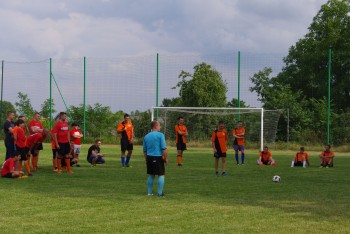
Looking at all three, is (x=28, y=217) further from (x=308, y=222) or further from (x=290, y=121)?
(x=290, y=121)

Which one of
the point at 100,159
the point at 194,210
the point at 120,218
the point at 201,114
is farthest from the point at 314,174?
the point at 201,114

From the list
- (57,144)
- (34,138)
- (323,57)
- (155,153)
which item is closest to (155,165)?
(155,153)

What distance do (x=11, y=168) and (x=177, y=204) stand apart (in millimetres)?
6734

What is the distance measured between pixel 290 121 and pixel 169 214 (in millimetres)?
27566

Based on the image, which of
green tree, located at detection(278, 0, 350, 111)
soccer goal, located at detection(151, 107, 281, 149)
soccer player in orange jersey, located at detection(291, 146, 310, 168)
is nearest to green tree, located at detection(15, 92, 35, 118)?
soccer goal, located at detection(151, 107, 281, 149)

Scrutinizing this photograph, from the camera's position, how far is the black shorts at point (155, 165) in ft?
39.9

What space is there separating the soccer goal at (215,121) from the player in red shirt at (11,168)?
17.6m

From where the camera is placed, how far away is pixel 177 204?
10891 millimetres

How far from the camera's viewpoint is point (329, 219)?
9.38m

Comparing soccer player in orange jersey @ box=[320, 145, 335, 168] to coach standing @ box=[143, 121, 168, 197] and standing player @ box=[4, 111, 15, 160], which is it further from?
standing player @ box=[4, 111, 15, 160]

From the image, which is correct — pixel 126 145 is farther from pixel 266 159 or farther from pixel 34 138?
pixel 266 159

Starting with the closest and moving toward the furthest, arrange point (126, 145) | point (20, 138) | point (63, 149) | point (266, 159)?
1. point (20, 138)
2. point (63, 149)
3. point (126, 145)
4. point (266, 159)

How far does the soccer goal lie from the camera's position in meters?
33.3

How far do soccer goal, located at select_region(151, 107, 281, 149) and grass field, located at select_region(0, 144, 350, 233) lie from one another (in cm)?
1588
